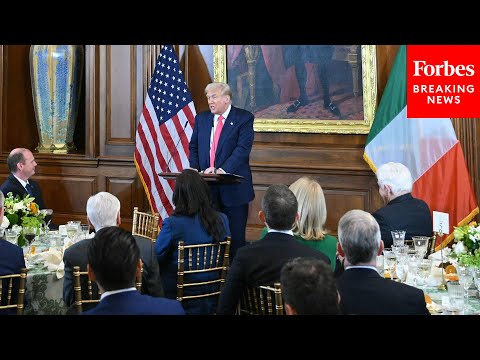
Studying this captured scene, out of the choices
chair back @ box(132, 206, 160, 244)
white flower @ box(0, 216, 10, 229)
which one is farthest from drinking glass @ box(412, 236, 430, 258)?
white flower @ box(0, 216, 10, 229)

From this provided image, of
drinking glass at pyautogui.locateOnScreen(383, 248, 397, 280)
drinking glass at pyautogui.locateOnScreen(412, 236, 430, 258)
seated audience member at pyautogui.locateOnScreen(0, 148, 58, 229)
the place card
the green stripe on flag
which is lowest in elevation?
drinking glass at pyautogui.locateOnScreen(383, 248, 397, 280)

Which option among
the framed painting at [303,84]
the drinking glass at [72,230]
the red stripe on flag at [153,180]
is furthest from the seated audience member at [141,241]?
the framed painting at [303,84]

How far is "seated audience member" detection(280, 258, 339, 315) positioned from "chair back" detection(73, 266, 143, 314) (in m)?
1.10

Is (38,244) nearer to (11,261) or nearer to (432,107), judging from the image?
(11,261)

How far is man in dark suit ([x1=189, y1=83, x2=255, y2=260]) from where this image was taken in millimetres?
6387

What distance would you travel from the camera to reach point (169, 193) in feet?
25.6

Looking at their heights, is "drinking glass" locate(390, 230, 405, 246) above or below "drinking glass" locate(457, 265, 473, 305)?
above

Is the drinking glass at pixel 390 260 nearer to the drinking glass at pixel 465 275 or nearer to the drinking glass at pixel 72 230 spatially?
the drinking glass at pixel 465 275

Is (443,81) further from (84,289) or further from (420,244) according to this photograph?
(84,289)

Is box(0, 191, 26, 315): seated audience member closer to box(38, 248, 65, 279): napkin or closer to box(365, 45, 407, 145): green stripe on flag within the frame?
box(38, 248, 65, 279): napkin

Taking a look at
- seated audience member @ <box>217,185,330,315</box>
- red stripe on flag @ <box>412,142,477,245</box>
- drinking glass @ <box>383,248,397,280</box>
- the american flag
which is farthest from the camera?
the american flag

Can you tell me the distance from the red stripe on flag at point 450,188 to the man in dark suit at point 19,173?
3.56 meters

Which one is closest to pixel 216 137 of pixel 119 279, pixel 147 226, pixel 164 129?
pixel 147 226

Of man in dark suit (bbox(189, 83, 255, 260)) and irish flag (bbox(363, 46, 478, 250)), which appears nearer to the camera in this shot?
man in dark suit (bbox(189, 83, 255, 260))
